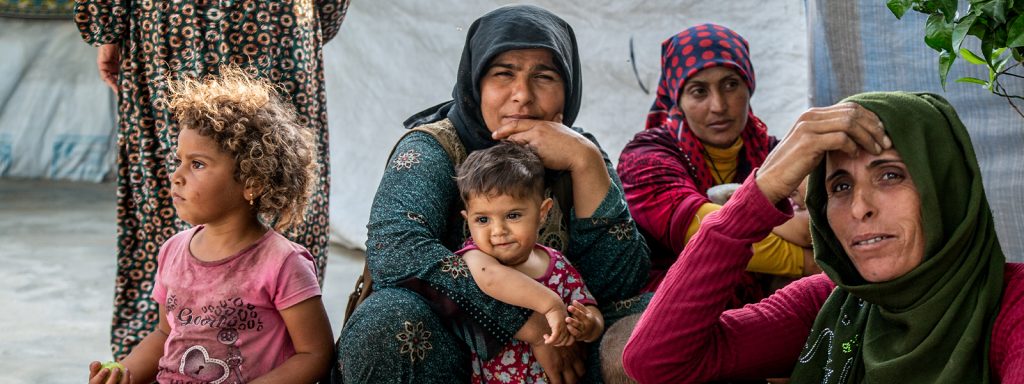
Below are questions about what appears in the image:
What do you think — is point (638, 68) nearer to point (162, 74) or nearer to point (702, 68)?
point (702, 68)

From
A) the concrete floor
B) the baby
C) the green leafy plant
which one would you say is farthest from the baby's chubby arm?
the concrete floor

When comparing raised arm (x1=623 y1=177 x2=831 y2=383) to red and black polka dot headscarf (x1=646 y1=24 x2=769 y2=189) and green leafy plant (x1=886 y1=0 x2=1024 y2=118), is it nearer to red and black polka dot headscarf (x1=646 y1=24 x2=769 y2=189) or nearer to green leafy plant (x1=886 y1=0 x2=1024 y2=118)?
green leafy plant (x1=886 y1=0 x2=1024 y2=118)

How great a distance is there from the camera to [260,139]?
271 centimetres

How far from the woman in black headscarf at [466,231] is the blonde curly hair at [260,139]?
8.4 inches

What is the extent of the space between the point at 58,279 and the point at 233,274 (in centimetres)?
346

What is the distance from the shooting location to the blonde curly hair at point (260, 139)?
2639 millimetres

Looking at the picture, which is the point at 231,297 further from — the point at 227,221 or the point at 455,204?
the point at 455,204

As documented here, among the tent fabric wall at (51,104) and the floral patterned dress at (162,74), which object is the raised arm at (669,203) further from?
the tent fabric wall at (51,104)

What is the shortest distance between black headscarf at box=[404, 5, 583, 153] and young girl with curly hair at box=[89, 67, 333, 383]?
48cm

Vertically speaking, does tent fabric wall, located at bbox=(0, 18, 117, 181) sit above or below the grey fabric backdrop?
below

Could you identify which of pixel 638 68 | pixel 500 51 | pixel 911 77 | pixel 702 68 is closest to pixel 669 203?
pixel 702 68

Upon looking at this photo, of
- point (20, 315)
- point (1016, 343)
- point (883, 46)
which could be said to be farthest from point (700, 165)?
point (20, 315)

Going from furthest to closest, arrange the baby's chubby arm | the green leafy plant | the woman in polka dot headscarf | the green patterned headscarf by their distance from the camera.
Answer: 1. the woman in polka dot headscarf
2. the baby's chubby arm
3. the green patterned headscarf
4. the green leafy plant

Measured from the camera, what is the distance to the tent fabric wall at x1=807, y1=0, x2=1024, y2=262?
328 cm
